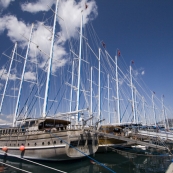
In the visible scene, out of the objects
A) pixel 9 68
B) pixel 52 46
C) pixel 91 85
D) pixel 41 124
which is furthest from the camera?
pixel 91 85

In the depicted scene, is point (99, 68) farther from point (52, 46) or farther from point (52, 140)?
point (52, 140)

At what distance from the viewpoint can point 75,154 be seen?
14.6 m

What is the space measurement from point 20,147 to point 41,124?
3.32 metres

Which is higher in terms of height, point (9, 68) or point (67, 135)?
point (9, 68)

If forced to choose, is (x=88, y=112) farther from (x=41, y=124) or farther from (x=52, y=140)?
(x=41, y=124)

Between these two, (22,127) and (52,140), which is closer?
(52,140)

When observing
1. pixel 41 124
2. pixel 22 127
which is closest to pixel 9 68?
pixel 22 127

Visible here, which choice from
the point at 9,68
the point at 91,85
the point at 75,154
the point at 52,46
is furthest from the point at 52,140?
the point at 9,68

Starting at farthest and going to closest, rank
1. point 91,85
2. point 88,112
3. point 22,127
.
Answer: point 91,85 → point 22,127 → point 88,112

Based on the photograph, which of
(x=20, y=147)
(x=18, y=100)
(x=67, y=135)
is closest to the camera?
(x=67, y=135)

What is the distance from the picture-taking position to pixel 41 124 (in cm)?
1752

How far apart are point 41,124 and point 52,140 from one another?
373 centimetres

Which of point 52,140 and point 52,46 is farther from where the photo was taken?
point 52,46

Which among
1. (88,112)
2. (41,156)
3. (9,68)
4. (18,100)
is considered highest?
(9,68)
